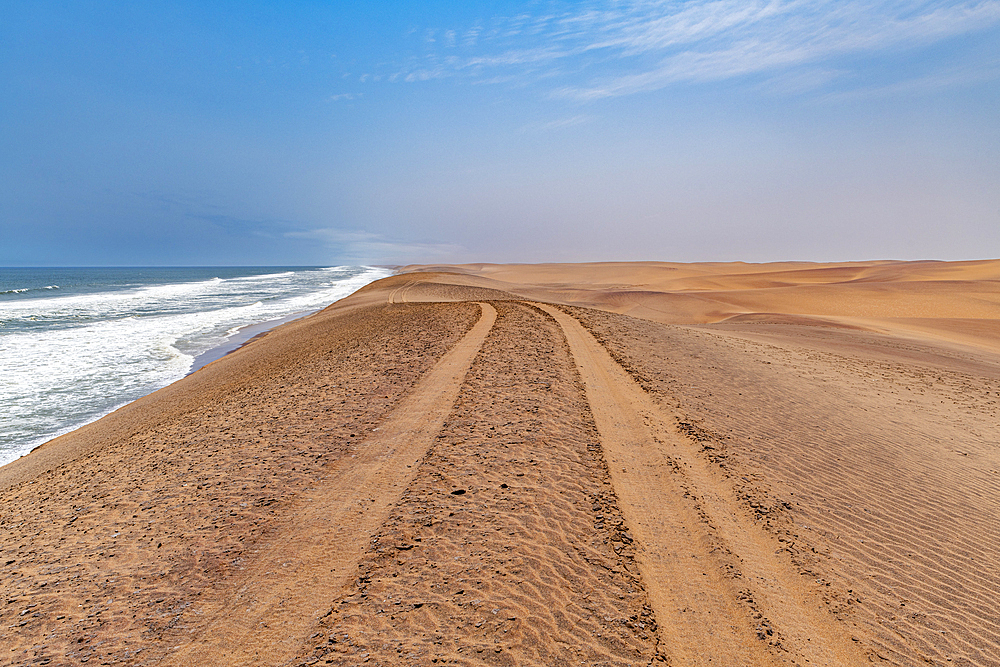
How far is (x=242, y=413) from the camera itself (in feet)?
31.3

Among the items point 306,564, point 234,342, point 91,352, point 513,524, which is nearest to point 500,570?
point 513,524

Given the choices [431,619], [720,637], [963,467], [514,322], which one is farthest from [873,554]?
[514,322]

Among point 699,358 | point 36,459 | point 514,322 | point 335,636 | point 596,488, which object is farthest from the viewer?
point 514,322

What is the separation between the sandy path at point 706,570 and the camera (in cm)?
393

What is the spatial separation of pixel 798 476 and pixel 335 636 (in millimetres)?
6186

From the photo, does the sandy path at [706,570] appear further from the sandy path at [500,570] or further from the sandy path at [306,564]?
the sandy path at [306,564]

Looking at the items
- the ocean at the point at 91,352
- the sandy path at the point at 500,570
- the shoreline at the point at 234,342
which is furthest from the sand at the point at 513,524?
the shoreline at the point at 234,342

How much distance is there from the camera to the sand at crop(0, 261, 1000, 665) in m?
4.02

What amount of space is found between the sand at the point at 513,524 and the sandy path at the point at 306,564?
3 centimetres

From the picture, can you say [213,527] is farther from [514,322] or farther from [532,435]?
[514,322]

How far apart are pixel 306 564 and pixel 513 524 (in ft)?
6.99

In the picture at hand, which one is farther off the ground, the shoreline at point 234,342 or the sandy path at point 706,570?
the shoreline at point 234,342

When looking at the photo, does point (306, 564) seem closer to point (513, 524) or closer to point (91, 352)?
point (513, 524)

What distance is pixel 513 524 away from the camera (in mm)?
5391
